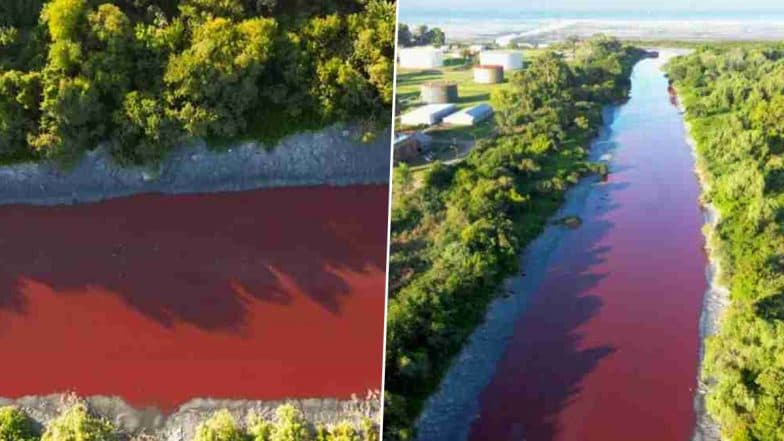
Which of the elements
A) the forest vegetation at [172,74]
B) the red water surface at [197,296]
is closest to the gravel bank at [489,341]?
the red water surface at [197,296]

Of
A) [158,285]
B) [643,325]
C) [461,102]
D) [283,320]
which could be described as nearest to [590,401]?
[643,325]

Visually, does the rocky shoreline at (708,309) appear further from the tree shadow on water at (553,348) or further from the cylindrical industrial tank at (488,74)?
the cylindrical industrial tank at (488,74)

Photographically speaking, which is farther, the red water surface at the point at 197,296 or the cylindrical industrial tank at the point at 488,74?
the red water surface at the point at 197,296

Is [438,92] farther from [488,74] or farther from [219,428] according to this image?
[219,428]

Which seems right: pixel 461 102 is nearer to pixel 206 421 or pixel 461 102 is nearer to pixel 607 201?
pixel 607 201

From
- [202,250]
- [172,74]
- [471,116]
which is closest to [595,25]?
[471,116]

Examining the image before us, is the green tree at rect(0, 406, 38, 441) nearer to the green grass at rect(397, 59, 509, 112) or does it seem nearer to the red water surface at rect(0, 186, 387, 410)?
the red water surface at rect(0, 186, 387, 410)
